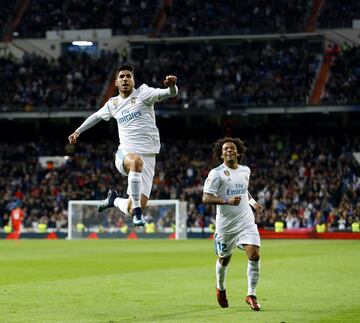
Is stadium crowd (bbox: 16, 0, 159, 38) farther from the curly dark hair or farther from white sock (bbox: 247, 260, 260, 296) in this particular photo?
white sock (bbox: 247, 260, 260, 296)

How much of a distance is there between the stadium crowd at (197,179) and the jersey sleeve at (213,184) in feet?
113

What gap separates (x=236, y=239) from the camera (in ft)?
45.0

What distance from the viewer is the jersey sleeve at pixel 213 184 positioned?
1356 cm

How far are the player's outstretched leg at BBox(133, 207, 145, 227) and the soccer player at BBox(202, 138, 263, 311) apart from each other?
985mm

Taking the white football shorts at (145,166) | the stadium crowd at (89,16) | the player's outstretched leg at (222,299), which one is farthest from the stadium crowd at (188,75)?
the player's outstretched leg at (222,299)

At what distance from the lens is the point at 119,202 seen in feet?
48.7

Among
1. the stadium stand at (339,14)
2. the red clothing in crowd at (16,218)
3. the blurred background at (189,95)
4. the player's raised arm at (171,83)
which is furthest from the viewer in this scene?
the stadium stand at (339,14)

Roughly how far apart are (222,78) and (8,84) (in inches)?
530

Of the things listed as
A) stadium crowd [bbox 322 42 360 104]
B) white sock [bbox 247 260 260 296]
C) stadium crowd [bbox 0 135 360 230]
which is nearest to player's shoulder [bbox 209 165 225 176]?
white sock [bbox 247 260 260 296]

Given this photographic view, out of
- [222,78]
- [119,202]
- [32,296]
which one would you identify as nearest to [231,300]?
[119,202]

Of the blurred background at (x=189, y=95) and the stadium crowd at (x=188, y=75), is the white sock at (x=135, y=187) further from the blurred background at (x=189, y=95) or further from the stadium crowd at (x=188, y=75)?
the stadium crowd at (x=188, y=75)

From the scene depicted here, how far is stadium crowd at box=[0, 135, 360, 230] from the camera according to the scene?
49.6 metres

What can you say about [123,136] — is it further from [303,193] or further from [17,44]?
[17,44]

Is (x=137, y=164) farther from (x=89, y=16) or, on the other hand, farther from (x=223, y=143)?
(x=89, y=16)
